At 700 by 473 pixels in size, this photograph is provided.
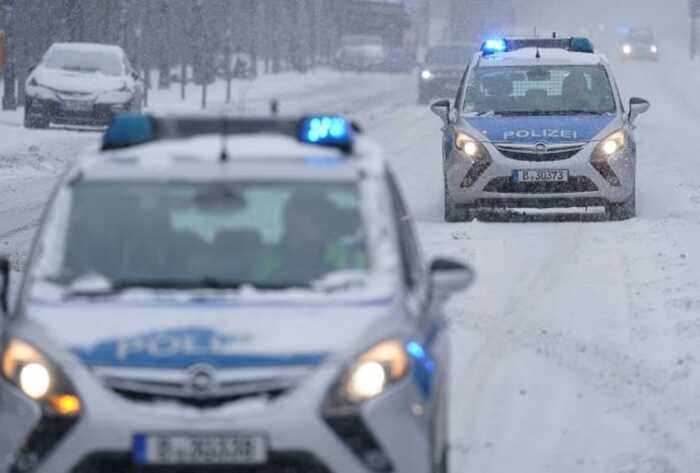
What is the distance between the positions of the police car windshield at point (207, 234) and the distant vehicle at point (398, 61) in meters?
67.1

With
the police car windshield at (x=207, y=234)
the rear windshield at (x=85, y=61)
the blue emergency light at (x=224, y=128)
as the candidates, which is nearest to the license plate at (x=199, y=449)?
the police car windshield at (x=207, y=234)

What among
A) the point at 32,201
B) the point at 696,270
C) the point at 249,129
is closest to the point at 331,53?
the point at 32,201

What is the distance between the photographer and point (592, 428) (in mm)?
8906

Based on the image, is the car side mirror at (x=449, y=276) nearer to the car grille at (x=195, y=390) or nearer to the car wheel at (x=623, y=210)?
the car grille at (x=195, y=390)

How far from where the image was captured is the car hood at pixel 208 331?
6.15 m

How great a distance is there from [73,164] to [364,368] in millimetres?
1672

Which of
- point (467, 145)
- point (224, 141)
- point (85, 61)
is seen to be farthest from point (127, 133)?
point (85, 61)

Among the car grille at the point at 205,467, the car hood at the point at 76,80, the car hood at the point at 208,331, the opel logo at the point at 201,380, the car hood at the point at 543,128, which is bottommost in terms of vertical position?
the car hood at the point at 76,80

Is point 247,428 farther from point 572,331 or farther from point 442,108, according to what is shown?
point 442,108

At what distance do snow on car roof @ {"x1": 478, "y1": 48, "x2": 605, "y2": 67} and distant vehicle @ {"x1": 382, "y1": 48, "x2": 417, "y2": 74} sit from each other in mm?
54868

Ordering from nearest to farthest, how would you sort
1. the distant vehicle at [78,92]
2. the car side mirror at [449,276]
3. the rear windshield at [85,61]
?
the car side mirror at [449,276] < the distant vehicle at [78,92] < the rear windshield at [85,61]

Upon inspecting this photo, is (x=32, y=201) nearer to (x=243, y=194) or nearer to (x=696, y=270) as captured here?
(x=696, y=270)

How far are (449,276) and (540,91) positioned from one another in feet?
38.5

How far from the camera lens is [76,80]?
33156 mm
